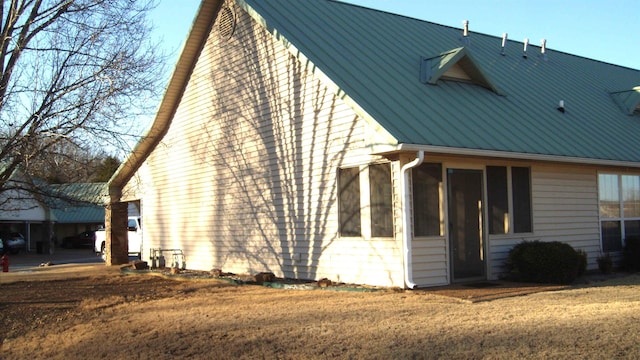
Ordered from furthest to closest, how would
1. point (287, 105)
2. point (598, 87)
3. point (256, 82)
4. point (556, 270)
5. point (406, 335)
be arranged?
point (598, 87) → point (256, 82) → point (287, 105) → point (556, 270) → point (406, 335)

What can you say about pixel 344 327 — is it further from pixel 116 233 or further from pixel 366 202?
pixel 116 233

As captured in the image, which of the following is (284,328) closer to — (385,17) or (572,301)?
(572,301)

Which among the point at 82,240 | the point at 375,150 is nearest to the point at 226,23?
the point at 375,150

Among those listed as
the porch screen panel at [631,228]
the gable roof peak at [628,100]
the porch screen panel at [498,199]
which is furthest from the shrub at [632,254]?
the gable roof peak at [628,100]

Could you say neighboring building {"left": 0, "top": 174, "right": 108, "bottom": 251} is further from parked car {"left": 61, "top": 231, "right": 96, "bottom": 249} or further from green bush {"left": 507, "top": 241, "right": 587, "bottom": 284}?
green bush {"left": 507, "top": 241, "right": 587, "bottom": 284}

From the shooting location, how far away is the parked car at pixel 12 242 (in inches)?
1576

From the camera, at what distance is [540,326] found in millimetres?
8180

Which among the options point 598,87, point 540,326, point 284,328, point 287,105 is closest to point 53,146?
point 287,105

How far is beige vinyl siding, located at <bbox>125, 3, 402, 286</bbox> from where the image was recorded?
1335 centimetres

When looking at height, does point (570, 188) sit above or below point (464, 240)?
above

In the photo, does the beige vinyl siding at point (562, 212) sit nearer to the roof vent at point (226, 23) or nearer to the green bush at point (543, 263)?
the green bush at point (543, 263)

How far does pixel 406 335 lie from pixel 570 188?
353 inches

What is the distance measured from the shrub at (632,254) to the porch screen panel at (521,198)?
374cm

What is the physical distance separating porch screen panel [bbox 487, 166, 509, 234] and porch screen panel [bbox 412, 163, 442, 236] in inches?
64.0
